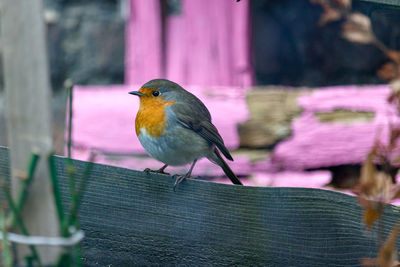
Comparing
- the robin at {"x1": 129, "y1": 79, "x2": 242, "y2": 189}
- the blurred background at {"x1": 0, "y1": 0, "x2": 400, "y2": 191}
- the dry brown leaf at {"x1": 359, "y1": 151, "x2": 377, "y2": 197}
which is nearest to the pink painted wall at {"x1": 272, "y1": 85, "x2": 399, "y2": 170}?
the blurred background at {"x1": 0, "y1": 0, "x2": 400, "y2": 191}

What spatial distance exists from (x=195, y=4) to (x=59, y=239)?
2.45 metres

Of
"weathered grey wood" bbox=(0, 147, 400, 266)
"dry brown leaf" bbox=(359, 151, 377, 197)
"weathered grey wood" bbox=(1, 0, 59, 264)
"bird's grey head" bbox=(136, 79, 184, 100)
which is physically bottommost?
"weathered grey wood" bbox=(0, 147, 400, 266)

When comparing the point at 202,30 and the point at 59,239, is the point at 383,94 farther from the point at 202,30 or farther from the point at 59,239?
the point at 59,239

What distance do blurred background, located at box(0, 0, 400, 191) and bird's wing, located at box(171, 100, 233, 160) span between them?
3.09ft

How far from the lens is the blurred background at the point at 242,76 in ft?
9.90

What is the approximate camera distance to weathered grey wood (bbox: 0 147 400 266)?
1.34m

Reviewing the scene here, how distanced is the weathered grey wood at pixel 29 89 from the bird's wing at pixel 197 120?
1089 millimetres

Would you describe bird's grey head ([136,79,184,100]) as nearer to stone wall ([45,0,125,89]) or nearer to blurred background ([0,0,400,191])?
blurred background ([0,0,400,191])

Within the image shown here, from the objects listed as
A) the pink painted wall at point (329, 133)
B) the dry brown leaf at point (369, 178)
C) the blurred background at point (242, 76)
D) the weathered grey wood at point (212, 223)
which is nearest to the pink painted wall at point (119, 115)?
the blurred background at point (242, 76)

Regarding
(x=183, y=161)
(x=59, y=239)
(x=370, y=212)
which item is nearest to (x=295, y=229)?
(x=370, y=212)

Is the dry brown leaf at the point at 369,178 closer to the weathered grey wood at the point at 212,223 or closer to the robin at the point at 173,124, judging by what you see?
the weathered grey wood at the point at 212,223

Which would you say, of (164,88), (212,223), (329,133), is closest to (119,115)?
(329,133)

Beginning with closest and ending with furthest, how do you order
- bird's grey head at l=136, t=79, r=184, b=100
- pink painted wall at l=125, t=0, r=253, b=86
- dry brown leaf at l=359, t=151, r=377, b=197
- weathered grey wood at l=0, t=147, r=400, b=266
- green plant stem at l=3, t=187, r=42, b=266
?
green plant stem at l=3, t=187, r=42, b=266, dry brown leaf at l=359, t=151, r=377, b=197, weathered grey wood at l=0, t=147, r=400, b=266, bird's grey head at l=136, t=79, r=184, b=100, pink painted wall at l=125, t=0, r=253, b=86

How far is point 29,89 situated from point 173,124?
1157mm
